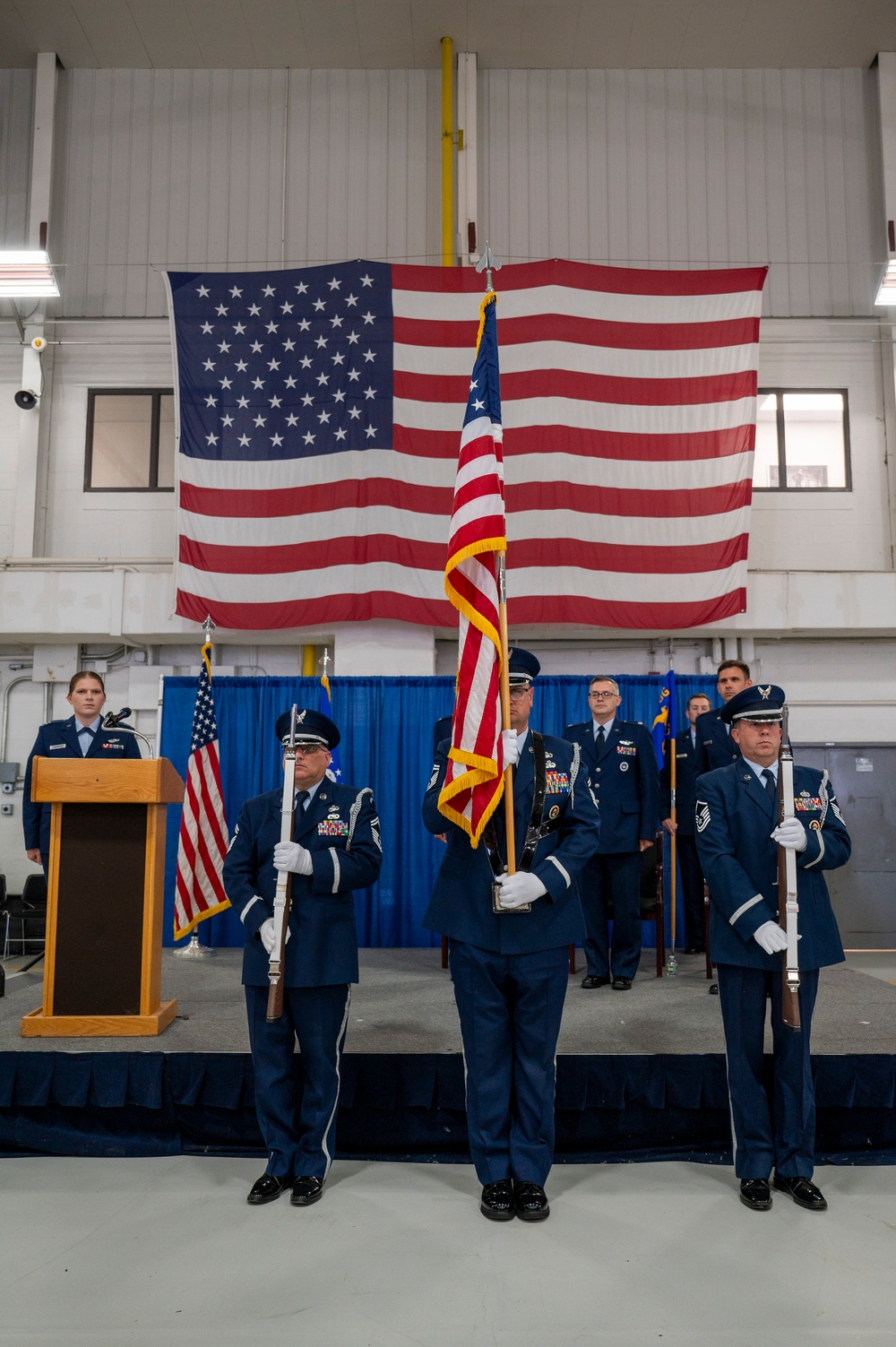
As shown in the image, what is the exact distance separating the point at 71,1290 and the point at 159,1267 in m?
0.22

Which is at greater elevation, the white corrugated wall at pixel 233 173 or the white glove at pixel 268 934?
the white corrugated wall at pixel 233 173

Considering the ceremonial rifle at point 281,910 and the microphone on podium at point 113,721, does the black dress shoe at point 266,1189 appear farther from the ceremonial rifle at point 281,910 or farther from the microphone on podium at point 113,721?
the microphone on podium at point 113,721

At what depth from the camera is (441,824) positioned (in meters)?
3.03

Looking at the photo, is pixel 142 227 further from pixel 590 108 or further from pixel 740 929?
pixel 740 929

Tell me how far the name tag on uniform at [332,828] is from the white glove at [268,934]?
0.32 m

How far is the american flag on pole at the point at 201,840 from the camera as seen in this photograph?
599 cm

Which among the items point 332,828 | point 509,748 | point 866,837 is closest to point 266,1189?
point 332,828

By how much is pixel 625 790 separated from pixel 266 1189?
2795 millimetres

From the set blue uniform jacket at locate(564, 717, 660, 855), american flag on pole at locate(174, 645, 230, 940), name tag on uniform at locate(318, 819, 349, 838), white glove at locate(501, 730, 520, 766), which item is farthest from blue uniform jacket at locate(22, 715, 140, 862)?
white glove at locate(501, 730, 520, 766)

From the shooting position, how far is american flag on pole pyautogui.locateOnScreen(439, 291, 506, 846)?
9.45 feet

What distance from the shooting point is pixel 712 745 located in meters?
5.48

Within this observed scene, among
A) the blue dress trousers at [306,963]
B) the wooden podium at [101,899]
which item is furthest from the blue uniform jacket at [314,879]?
the wooden podium at [101,899]

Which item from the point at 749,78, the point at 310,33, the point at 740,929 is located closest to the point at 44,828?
the point at 740,929

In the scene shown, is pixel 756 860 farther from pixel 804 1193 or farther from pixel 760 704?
pixel 804 1193
